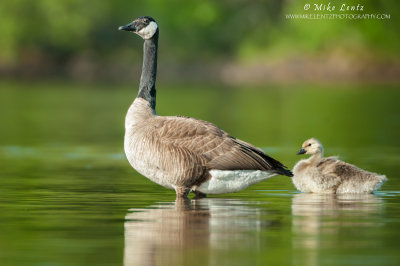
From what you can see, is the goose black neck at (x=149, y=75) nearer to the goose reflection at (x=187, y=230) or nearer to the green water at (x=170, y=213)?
the green water at (x=170, y=213)

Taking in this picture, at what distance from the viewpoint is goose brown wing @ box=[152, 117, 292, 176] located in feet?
37.8

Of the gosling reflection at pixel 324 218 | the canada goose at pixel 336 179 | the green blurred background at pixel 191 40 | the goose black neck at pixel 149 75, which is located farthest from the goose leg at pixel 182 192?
the green blurred background at pixel 191 40

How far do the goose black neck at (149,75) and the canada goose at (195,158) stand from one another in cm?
113

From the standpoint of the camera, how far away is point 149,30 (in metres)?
13.6

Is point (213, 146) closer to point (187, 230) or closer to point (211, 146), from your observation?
point (211, 146)

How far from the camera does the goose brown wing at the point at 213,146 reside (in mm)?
11531

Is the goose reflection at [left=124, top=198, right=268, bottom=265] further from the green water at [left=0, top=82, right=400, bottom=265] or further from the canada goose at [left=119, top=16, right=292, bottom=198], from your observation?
the canada goose at [left=119, top=16, right=292, bottom=198]

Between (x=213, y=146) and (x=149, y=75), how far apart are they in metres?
2.12

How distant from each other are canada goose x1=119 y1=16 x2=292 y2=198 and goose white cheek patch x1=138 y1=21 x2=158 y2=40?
2055 millimetres

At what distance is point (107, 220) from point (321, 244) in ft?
8.47

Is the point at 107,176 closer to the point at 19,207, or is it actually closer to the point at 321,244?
the point at 19,207

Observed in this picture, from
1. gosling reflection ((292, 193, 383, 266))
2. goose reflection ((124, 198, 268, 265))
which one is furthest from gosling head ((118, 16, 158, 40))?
gosling reflection ((292, 193, 383, 266))

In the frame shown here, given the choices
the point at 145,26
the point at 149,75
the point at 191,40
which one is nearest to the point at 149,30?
the point at 145,26

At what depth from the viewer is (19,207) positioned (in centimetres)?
1120
